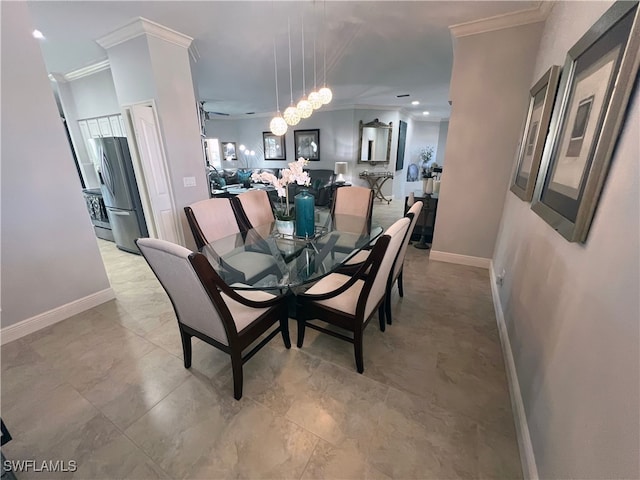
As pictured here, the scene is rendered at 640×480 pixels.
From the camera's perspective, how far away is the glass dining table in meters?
1.75

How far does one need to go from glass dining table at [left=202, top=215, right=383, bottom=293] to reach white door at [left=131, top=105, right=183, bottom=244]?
1203 millimetres

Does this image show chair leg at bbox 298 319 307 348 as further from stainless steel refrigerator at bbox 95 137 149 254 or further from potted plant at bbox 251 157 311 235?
stainless steel refrigerator at bbox 95 137 149 254

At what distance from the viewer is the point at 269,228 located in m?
2.82

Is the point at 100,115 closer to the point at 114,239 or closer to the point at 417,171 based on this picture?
the point at 114,239

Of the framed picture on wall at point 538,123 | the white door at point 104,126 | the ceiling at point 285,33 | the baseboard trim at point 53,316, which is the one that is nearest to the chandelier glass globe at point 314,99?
the ceiling at point 285,33

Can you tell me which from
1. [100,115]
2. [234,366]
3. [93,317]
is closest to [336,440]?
[234,366]

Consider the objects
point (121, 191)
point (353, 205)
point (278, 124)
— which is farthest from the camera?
point (121, 191)

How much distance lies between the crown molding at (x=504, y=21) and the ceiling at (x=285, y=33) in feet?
0.26

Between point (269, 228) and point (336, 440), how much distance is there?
2003mm

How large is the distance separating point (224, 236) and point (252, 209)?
21.0 inches

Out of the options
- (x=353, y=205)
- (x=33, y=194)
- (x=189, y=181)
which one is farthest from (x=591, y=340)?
(x=189, y=181)

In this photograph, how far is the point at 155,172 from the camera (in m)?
3.05

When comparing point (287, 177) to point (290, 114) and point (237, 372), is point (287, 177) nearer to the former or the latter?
point (290, 114)

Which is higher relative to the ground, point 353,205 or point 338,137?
point 338,137
